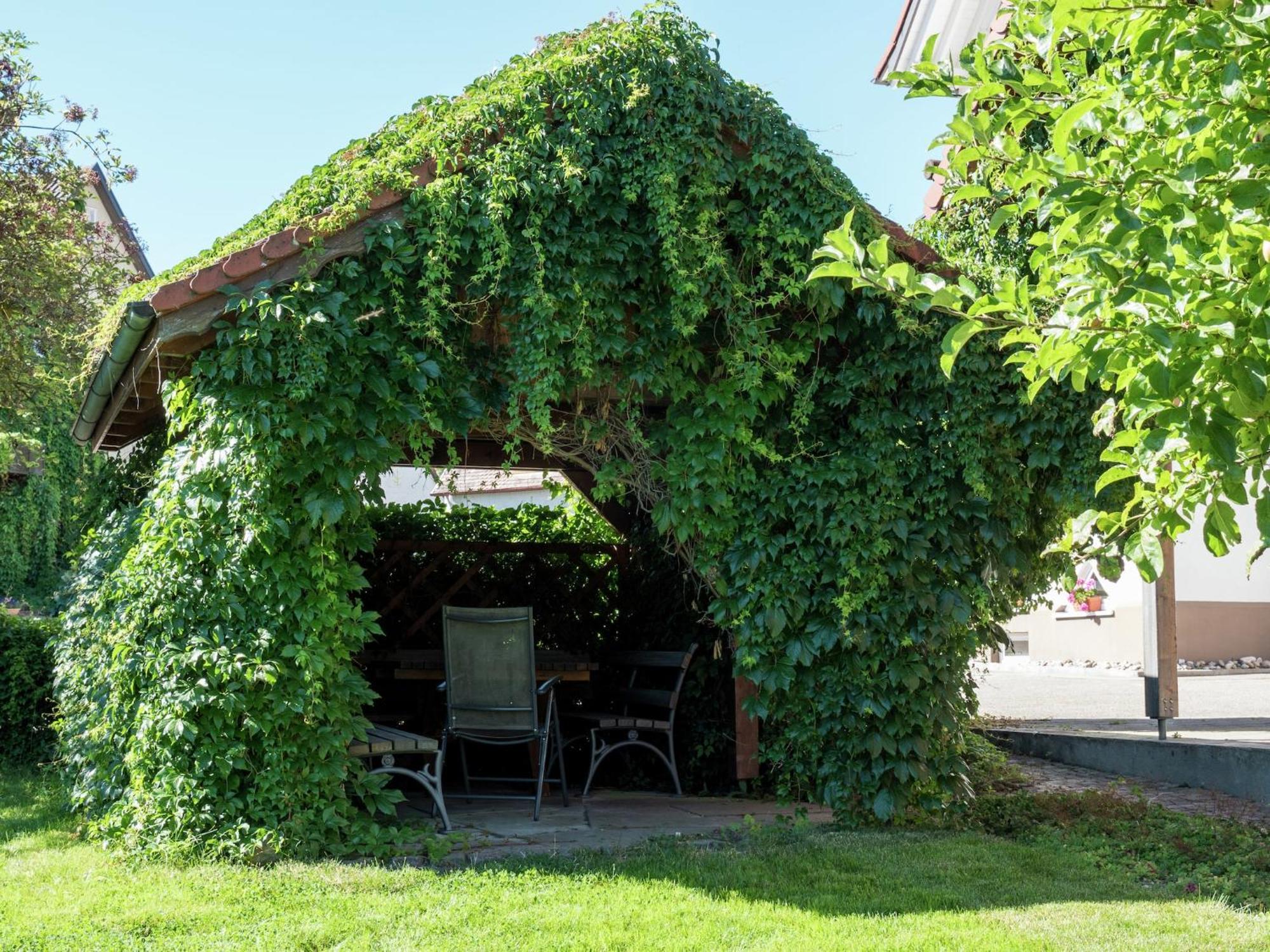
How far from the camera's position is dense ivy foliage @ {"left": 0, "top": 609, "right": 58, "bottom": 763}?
28.1 feet

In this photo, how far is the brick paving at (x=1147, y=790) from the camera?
20.6 ft

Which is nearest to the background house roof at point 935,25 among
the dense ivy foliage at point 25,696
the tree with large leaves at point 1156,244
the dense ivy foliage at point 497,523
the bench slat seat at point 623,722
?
the dense ivy foliage at point 497,523

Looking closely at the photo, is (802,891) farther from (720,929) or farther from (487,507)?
(487,507)

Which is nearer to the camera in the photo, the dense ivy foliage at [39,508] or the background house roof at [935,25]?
the background house roof at [935,25]

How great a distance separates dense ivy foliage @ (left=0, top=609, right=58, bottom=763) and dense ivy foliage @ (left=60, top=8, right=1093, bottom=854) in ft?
8.70

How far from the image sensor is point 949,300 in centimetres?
245

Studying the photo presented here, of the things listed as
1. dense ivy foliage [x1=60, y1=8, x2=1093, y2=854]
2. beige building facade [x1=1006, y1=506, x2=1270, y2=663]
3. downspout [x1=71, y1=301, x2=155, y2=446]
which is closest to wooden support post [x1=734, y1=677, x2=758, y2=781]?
dense ivy foliage [x1=60, y1=8, x2=1093, y2=854]

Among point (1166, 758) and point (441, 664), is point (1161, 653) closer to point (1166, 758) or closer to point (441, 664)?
point (1166, 758)

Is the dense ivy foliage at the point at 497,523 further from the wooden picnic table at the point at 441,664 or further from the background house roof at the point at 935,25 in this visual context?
the background house roof at the point at 935,25

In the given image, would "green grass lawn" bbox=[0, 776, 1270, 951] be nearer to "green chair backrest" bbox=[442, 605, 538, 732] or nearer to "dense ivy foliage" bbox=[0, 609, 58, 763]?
"green chair backrest" bbox=[442, 605, 538, 732]

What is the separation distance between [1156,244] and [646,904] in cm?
322

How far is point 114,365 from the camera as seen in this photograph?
19.1 feet

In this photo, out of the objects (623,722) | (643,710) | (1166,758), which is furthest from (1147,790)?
(643,710)

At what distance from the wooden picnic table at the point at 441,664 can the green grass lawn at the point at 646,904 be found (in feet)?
7.77
